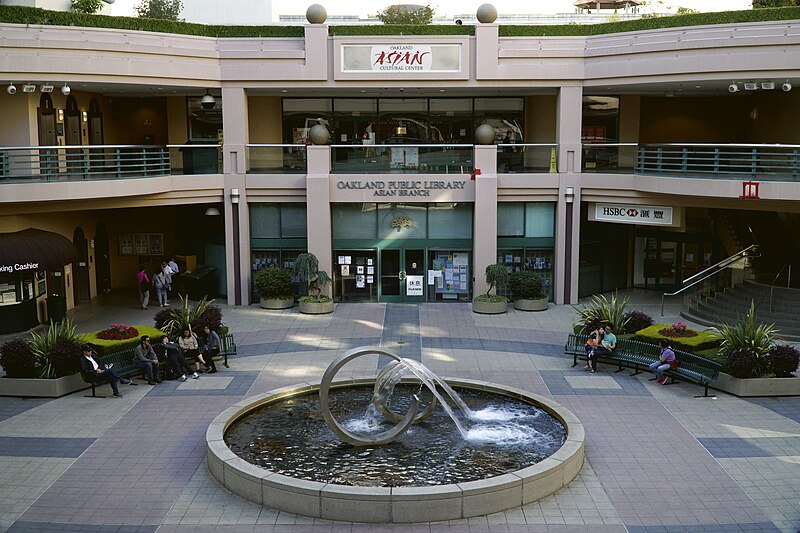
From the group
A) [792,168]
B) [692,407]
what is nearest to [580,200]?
[792,168]

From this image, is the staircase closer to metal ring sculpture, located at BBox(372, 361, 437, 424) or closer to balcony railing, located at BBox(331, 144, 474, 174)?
balcony railing, located at BBox(331, 144, 474, 174)

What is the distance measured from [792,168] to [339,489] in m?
18.0

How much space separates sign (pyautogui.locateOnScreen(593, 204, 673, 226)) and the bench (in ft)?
24.9

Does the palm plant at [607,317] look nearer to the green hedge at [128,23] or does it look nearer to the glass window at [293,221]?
the glass window at [293,221]

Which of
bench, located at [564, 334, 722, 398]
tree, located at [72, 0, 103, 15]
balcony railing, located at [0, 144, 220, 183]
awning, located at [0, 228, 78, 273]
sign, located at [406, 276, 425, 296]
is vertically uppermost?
tree, located at [72, 0, 103, 15]

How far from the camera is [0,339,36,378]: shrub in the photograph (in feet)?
65.7

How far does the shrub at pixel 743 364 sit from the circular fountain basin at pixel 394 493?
21.0 ft

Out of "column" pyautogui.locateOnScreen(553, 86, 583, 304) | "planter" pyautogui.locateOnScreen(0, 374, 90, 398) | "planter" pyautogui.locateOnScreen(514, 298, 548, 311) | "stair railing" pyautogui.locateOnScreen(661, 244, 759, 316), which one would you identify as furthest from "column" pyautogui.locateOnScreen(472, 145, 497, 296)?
"planter" pyautogui.locateOnScreen(0, 374, 90, 398)

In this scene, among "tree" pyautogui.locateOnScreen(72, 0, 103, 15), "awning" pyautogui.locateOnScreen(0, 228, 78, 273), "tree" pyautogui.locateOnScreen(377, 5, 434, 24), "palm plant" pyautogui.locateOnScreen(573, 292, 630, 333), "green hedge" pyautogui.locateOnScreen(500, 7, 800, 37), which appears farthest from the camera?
"tree" pyautogui.locateOnScreen(377, 5, 434, 24)

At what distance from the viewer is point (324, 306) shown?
1166 inches

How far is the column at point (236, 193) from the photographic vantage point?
30.8 meters

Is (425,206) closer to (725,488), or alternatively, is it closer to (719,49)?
(719,49)

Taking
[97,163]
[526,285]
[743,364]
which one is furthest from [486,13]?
[743,364]

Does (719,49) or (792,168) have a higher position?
(719,49)
